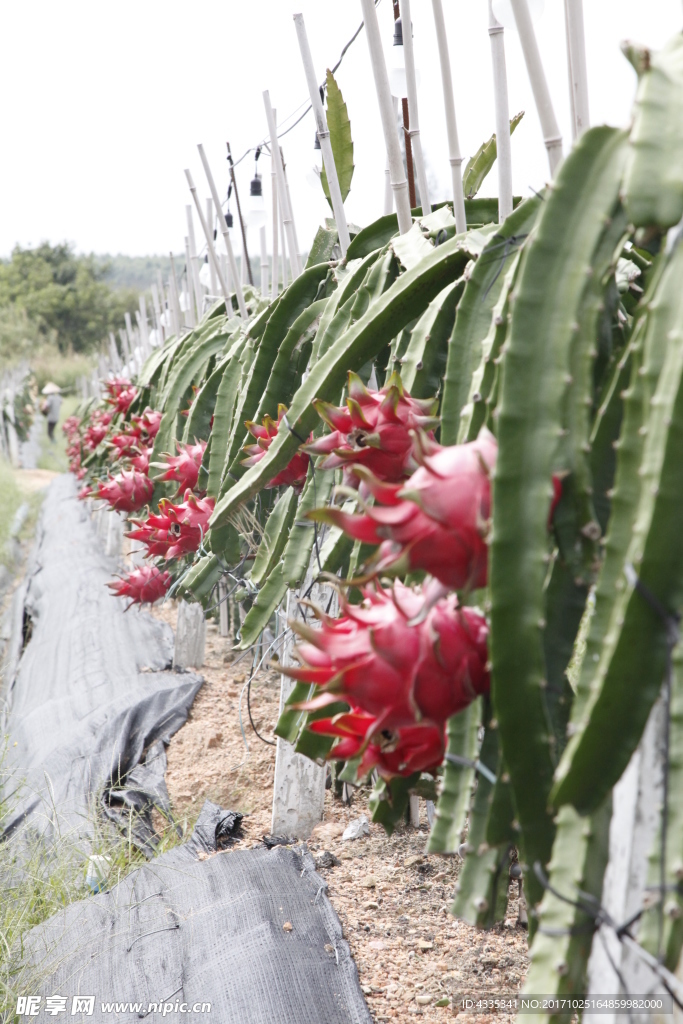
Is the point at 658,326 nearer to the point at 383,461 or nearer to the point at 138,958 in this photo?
the point at 383,461

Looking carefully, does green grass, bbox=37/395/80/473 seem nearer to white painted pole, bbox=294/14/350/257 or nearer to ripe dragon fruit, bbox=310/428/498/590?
white painted pole, bbox=294/14/350/257

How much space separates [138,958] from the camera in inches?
73.3

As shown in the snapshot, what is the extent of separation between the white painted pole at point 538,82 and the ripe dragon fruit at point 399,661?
561mm

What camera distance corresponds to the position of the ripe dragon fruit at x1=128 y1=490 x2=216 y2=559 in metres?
1.89

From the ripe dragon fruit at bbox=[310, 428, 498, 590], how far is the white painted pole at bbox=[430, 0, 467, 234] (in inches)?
28.9

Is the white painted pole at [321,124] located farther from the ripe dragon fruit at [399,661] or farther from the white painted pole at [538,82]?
the ripe dragon fruit at [399,661]

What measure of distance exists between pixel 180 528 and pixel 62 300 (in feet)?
77.5

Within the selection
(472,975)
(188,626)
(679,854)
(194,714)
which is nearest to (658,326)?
(679,854)

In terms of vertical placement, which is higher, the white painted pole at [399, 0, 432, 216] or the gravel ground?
the white painted pole at [399, 0, 432, 216]

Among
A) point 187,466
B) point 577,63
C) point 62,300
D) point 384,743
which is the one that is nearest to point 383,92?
point 577,63

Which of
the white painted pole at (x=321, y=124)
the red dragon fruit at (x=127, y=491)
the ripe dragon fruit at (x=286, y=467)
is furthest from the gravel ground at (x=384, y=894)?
the white painted pole at (x=321, y=124)

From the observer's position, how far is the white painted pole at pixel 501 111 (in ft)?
3.85

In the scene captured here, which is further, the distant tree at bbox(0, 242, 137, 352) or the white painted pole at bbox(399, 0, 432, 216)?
the distant tree at bbox(0, 242, 137, 352)

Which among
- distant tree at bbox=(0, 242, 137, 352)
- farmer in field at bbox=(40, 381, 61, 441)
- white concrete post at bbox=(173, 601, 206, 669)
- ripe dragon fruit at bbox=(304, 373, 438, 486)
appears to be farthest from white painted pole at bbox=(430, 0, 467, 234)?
distant tree at bbox=(0, 242, 137, 352)
